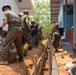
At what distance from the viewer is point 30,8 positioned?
26359 millimetres

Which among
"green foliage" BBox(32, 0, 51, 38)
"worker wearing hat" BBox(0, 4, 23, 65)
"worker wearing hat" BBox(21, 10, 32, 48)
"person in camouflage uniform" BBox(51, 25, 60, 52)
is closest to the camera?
"worker wearing hat" BBox(0, 4, 23, 65)

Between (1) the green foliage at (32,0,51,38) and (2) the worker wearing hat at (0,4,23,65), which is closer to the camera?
(2) the worker wearing hat at (0,4,23,65)

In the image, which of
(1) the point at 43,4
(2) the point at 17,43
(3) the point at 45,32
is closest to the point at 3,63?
(2) the point at 17,43

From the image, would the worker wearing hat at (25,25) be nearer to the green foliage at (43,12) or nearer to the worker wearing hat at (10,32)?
the worker wearing hat at (10,32)

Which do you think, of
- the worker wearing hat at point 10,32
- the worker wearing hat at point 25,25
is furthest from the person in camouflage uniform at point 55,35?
the worker wearing hat at point 10,32

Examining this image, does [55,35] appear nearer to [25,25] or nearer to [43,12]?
[25,25]

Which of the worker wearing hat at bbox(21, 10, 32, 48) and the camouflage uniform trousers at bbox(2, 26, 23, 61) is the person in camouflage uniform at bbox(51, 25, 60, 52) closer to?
the worker wearing hat at bbox(21, 10, 32, 48)

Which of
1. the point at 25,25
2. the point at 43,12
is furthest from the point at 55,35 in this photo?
the point at 43,12

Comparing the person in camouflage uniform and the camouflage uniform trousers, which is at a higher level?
the camouflage uniform trousers

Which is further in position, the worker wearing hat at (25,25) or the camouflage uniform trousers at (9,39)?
the worker wearing hat at (25,25)

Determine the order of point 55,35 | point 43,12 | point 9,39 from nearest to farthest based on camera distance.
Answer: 1. point 9,39
2. point 55,35
3. point 43,12

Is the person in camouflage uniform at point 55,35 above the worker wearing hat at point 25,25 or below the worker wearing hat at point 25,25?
below

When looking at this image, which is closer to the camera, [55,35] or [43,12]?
[55,35]

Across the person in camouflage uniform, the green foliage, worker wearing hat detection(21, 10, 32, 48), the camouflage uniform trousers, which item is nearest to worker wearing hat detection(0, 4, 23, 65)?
the camouflage uniform trousers
